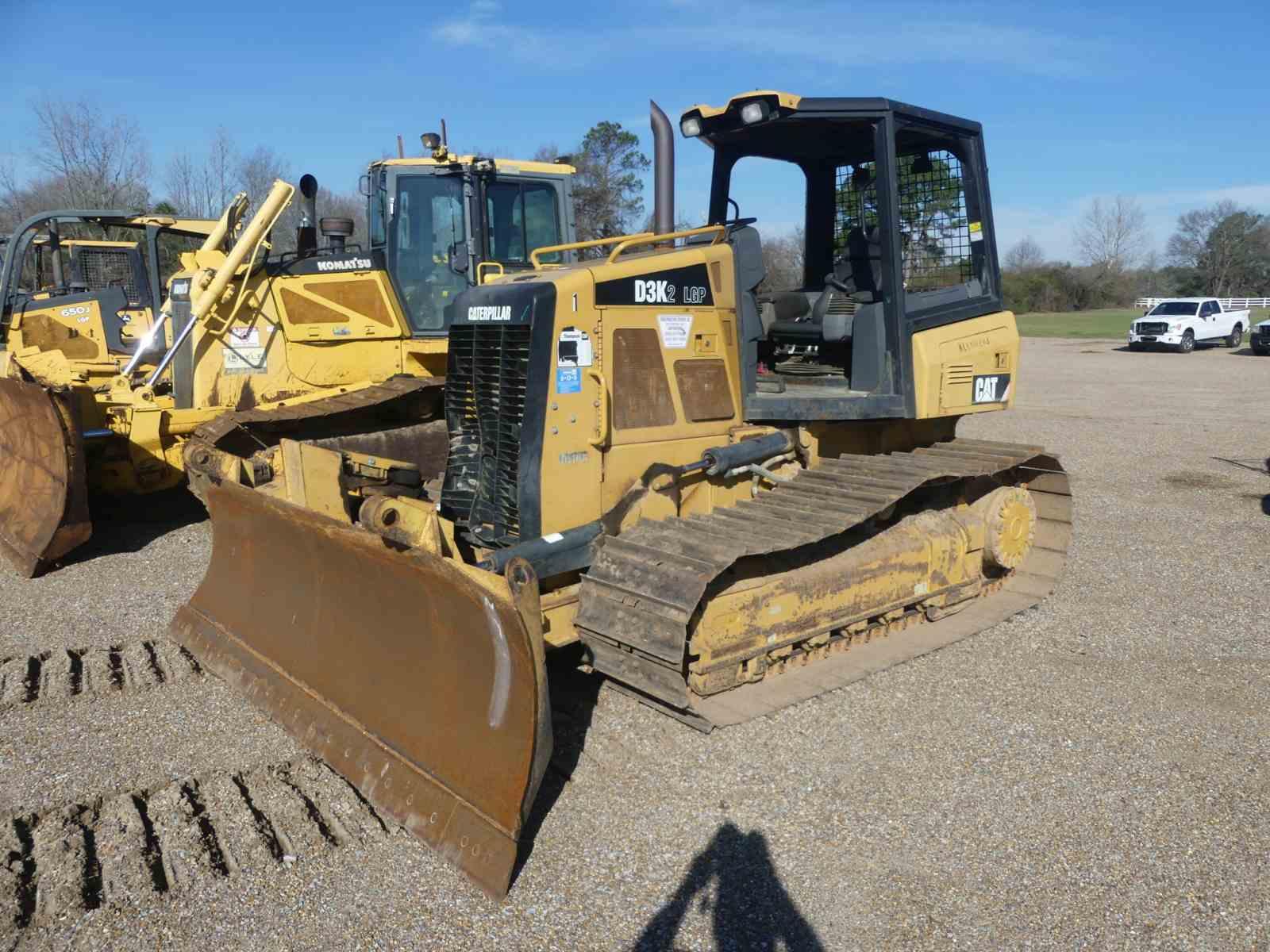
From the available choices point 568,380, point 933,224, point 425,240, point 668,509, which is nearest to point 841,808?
point 668,509

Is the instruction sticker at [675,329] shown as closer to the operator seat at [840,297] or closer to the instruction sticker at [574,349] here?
the instruction sticker at [574,349]

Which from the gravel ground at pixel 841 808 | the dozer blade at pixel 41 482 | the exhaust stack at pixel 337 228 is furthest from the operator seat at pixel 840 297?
the dozer blade at pixel 41 482

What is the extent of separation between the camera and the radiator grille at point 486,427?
4617 mm

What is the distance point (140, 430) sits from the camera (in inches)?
324

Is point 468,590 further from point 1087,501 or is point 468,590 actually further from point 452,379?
point 1087,501

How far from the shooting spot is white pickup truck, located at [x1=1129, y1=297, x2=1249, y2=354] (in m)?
31.1

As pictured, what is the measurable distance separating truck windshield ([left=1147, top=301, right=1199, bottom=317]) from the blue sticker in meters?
32.8

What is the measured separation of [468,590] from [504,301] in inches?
63.8

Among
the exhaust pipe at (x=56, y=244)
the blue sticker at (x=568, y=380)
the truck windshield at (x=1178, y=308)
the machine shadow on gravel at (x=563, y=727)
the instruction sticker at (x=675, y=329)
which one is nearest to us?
the machine shadow on gravel at (x=563, y=727)

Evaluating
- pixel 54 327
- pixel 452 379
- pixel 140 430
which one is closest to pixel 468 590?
pixel 452 379

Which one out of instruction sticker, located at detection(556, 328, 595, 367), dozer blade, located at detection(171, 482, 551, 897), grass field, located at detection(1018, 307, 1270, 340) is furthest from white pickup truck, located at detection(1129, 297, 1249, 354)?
dozer blade, located at detection(171, 482, 551, 897)

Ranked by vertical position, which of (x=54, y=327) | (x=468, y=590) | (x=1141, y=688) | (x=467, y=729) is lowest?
(x=1141, y=688)

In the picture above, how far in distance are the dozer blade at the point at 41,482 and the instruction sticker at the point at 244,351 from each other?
5.23 ft

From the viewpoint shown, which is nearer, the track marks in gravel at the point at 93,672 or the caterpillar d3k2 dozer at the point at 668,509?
the caterpillar d3k2 dozer at the point at 668,509
